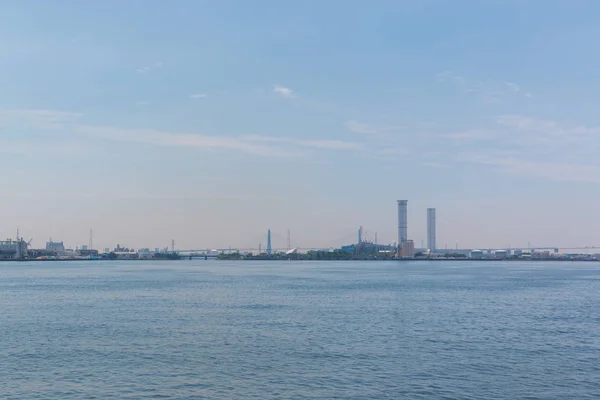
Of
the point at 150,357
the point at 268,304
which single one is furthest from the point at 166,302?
the point at 150,357

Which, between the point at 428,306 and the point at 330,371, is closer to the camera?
the point at 330,371

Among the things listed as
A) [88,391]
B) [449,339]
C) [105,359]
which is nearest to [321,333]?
[449,339]

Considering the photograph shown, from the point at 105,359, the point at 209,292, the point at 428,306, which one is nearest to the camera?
the point at 105,359

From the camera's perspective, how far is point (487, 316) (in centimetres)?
3656

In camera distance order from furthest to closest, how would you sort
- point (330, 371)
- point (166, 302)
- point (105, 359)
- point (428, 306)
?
point (166, 302) → point (428, 306) → point (105, 359) → point (330, 371)

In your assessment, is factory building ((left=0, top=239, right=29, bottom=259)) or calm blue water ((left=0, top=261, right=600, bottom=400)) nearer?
calm blue water ((left=0, top=261, right=600, bottom=400))

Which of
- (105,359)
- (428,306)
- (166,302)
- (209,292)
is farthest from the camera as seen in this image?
(209,292)

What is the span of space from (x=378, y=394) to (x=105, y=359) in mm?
10983

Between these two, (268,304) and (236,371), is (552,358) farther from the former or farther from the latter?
(268,304)

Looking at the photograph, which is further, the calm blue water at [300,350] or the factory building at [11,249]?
the factory building at [11,249]

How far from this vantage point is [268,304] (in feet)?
144

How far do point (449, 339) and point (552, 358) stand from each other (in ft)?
16.7

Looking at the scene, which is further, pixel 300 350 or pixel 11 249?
pixel 11 249

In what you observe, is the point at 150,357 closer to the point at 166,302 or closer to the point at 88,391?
→ the point at 88,391
